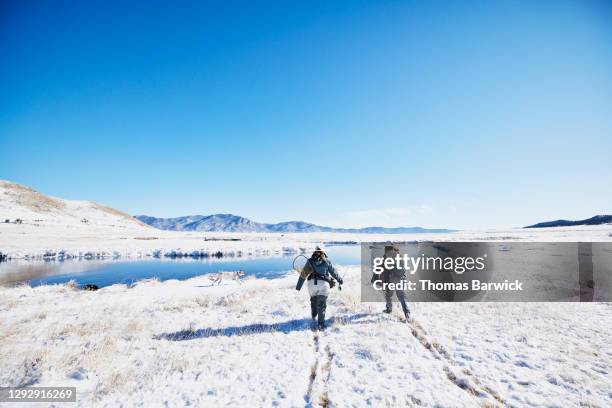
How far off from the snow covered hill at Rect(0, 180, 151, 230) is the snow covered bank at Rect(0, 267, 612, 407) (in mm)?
87399

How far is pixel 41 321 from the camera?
9.98 m

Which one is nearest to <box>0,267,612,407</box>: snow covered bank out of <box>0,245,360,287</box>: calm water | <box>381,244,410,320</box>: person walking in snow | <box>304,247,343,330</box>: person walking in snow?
<box>381,244,410,320</box>: person walking in snow

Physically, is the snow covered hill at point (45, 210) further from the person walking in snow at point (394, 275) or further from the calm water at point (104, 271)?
the person walking in snow at point (394, 275)

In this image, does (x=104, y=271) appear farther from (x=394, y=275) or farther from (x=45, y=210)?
(x=45, y=210)

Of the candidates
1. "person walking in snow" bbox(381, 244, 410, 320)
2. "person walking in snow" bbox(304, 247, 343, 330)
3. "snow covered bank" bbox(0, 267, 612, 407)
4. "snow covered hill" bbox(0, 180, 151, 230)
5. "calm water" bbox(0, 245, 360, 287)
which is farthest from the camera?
"snow covered hill" bbox(0, 180, 151, 230)

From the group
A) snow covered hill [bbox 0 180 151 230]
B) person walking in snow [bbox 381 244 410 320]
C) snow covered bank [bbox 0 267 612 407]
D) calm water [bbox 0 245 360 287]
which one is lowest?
calm water [bbox 0 245 360 287]

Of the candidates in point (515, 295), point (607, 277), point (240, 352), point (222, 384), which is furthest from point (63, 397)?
point (607, 277)

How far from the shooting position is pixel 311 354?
7523 millimetres

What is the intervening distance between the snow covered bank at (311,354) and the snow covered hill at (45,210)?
8740 centimetres

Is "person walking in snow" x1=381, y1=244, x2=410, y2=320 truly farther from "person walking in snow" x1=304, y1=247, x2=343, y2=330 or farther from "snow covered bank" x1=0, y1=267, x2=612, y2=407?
"person walking in snow" x1=304, y1=247, x2=343, y2=330

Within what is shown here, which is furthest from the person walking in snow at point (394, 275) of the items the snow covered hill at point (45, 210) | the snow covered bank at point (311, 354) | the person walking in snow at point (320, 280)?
the snow covered hill at point (45, 210)

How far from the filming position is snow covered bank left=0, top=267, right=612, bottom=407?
561 centimetres

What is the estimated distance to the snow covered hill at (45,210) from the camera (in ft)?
277

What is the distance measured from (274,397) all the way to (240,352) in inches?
92.5
